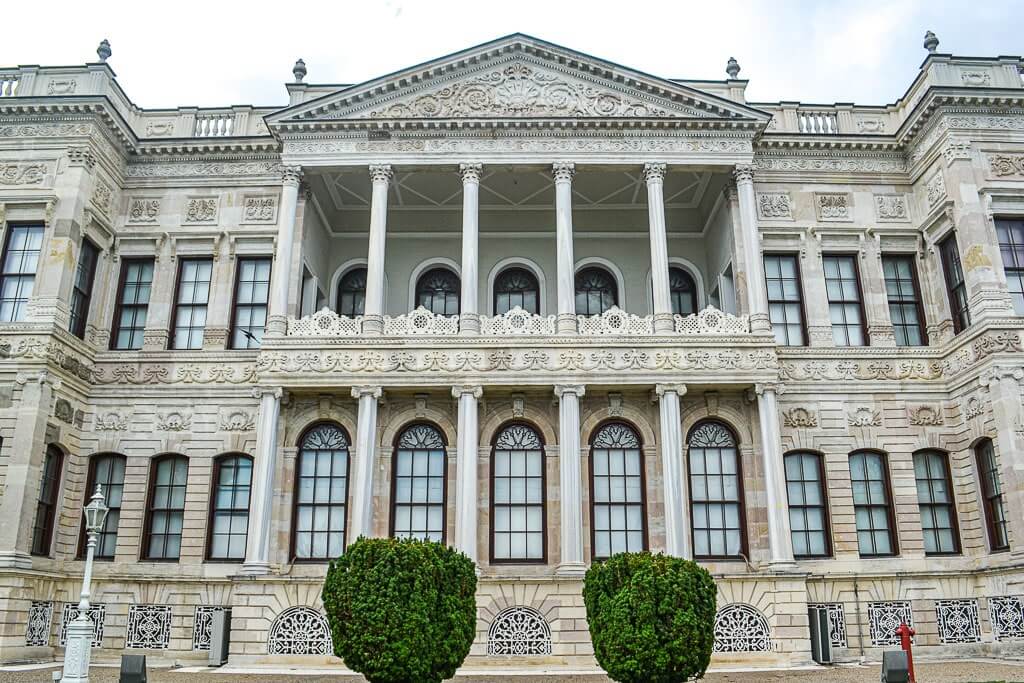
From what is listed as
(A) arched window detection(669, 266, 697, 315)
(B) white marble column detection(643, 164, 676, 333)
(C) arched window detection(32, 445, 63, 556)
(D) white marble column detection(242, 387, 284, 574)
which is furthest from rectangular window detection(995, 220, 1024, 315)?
(C) arched window detection(32, 445, 63, 556)

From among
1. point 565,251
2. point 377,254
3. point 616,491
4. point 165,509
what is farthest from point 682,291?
point 165,509

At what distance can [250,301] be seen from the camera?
21.3 meters

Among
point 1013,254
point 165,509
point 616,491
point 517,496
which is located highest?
point 1013,254

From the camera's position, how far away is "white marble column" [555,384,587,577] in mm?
17797

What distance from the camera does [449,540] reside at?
61.5ft

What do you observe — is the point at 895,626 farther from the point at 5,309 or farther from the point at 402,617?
the point at 5,309

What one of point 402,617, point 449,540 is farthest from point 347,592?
point 449,540

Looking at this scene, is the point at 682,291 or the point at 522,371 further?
the point at 682,291

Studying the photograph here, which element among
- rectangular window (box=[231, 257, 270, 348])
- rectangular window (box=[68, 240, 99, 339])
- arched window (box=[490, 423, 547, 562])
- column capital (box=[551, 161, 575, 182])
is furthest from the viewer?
rectangular window (box=[231, 257, 270, 348])

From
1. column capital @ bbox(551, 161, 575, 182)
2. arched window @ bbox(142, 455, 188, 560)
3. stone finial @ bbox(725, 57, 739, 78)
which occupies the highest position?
stone finial @ bbox(725, 57, 739, 78)

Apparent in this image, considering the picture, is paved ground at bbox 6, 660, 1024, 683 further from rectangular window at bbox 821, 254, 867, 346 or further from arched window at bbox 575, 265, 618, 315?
arched window at bbox 575, 265, 618, 315

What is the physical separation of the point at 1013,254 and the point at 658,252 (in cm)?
796

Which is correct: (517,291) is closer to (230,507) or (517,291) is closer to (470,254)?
(470,254)

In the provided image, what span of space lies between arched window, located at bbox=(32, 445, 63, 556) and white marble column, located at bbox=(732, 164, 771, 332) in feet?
52.2
